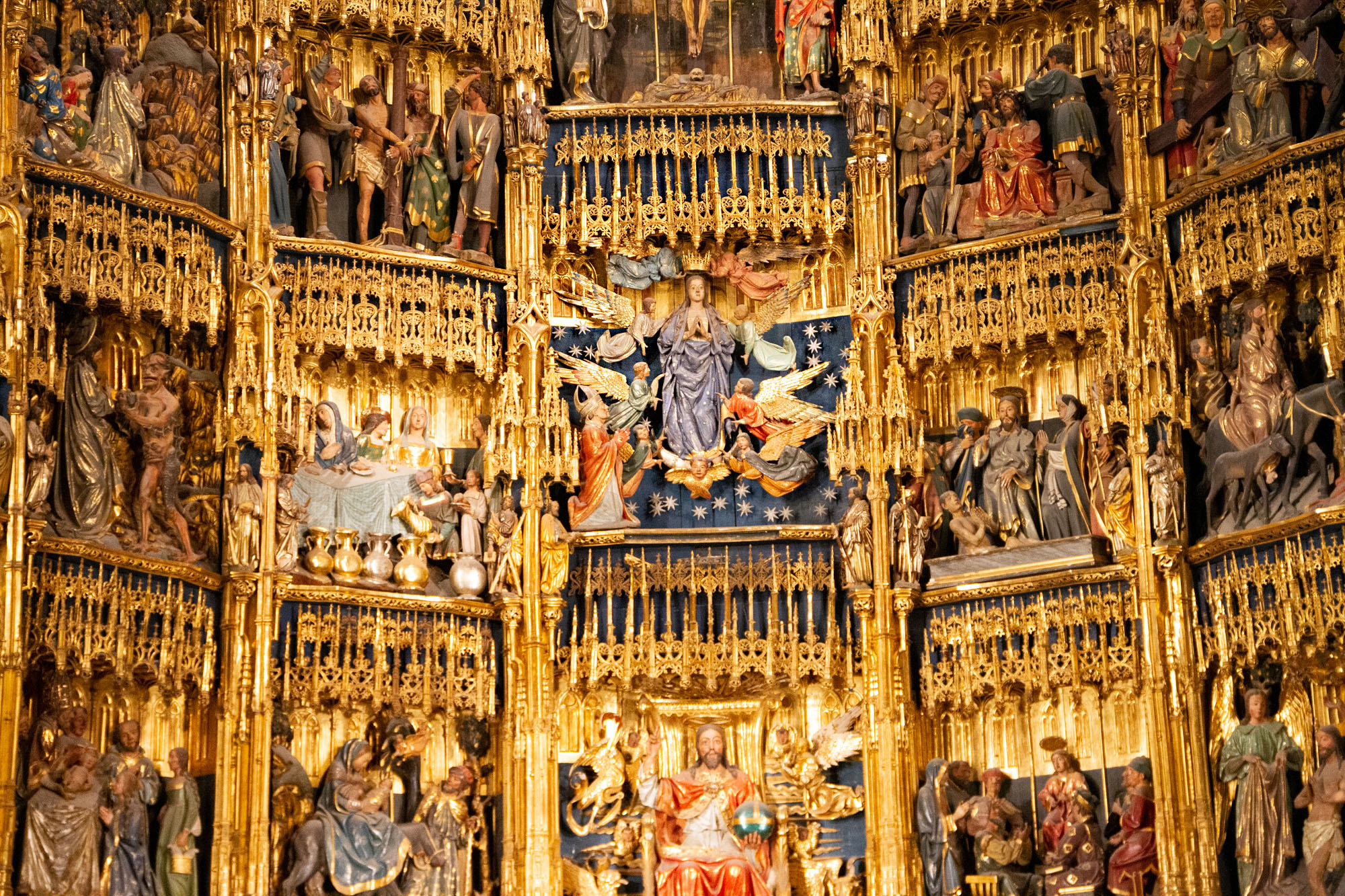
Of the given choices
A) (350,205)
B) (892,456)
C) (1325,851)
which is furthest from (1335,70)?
(350,205)

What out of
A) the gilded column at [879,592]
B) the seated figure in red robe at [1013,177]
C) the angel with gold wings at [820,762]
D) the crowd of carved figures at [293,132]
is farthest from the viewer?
the seated figure in red robe at [1013,177]

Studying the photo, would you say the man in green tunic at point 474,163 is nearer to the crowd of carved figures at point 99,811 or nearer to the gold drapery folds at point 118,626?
the gold drapery folds at point 118,626

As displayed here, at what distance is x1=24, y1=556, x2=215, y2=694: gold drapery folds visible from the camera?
58.9ft

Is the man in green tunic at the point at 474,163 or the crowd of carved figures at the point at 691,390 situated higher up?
the man in green tunic at the point at 474,163

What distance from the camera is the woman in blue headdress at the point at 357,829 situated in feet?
62.7

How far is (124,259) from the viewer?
19.2 meters

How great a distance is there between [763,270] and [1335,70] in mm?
A: 5791

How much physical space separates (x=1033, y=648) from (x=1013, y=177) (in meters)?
4.55

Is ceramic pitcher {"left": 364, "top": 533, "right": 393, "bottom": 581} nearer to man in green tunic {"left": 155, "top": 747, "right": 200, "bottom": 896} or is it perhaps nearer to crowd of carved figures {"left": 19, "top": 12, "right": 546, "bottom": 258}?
man in green tunic {"left": 155, "top": 747, "right": 200, "bottom": 896}

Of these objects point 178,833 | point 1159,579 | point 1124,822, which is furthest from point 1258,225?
point 178,833

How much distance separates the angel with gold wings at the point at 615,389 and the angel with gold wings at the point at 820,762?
334cm

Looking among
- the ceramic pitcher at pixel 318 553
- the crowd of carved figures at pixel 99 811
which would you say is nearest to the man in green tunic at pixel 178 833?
the crowd of carved figures at pixel 99 811

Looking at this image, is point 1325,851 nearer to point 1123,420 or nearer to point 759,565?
point 1123,420

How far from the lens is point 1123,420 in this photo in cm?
1972
